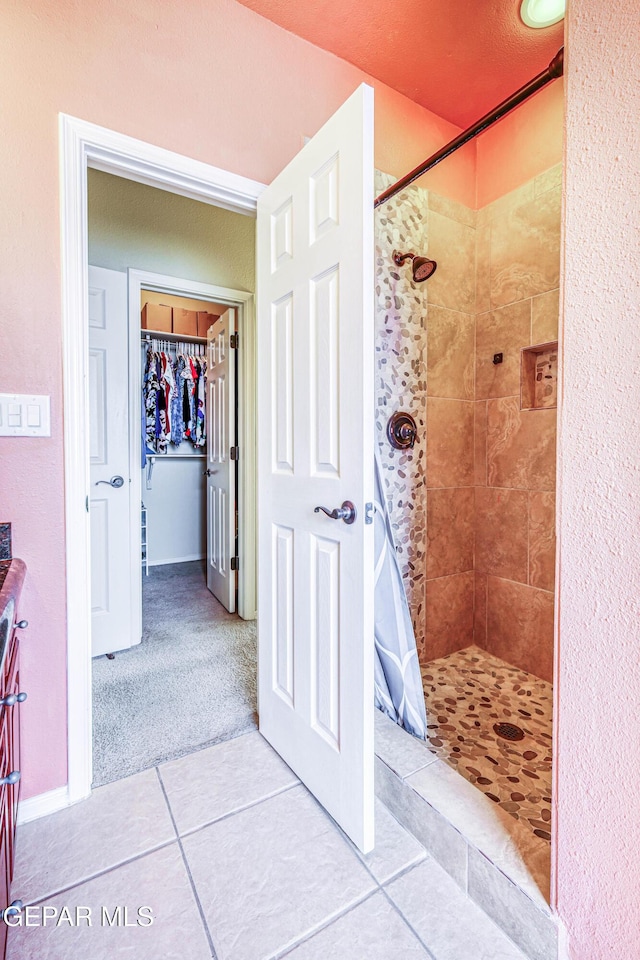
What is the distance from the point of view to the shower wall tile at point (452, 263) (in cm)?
218

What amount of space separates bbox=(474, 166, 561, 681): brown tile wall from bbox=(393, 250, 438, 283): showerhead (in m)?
0.49

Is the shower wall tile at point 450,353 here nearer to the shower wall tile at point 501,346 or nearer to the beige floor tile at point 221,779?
the shower wall tile at point 501,346

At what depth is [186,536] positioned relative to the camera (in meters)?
4.34

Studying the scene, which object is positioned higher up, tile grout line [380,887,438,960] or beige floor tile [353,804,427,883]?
beige floor tile [353,804,427,883]

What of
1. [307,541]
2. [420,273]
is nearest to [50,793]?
[307,541]

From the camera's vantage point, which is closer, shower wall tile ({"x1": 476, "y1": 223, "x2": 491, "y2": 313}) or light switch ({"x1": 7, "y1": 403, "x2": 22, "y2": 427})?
light switch ({"x1": 7, "y1": 403, "x2": 22, "y2": 427})

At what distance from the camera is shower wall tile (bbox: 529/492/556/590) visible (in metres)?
2.07

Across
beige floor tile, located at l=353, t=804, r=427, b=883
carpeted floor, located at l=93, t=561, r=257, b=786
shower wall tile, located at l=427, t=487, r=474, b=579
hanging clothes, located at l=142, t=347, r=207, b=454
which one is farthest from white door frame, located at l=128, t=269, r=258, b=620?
beige floor tile, located at l=353, t=804, r=427, b=883

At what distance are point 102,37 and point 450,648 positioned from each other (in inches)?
110

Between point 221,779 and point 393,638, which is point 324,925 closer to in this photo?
point 221,779

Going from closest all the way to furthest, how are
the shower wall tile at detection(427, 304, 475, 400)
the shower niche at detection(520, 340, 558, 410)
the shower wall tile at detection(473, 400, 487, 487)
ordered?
the shower niche at detection(520, 340, 558, 410)
the shower wall tile at detection(427, 304, 475, 400)
the shower wall tile at detection(473, 400, 487, 487)

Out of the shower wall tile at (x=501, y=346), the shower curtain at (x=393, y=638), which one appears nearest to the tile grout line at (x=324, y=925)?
the shower curtain at (x=393, y=638)

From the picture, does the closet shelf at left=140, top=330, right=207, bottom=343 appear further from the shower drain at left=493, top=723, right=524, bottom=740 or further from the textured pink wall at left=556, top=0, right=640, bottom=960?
the shower drain at left=493, top=723, right=524, bottom=740

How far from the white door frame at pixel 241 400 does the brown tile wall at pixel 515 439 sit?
4.42 ft
